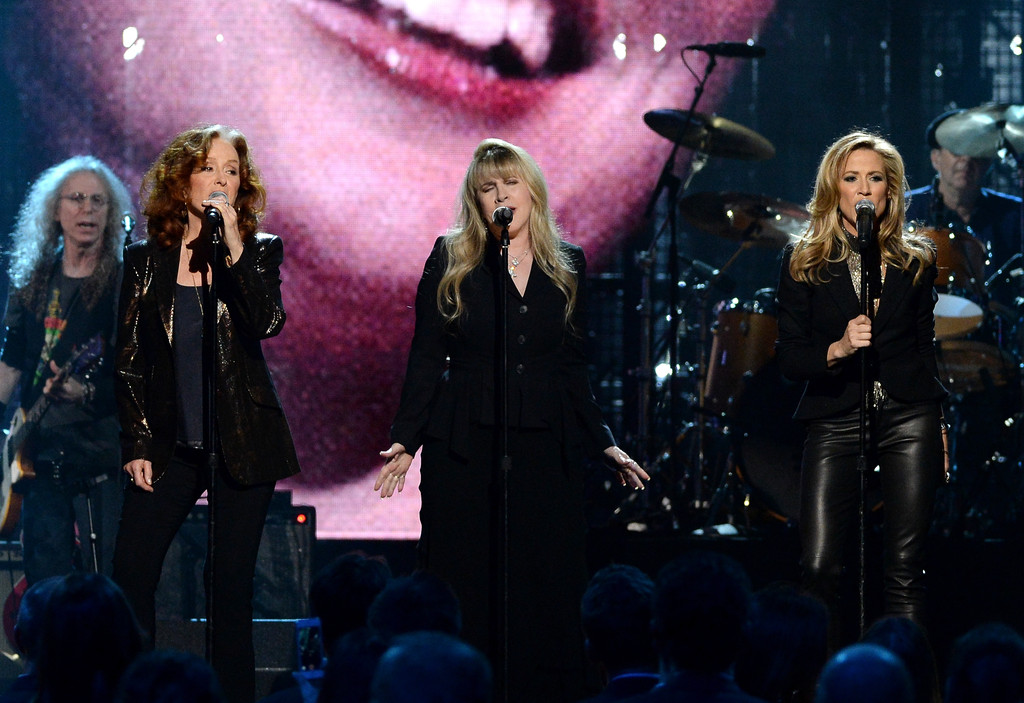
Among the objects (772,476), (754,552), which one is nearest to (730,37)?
(772,476)

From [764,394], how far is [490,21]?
2.67 m

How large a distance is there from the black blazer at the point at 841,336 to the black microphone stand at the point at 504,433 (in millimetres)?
1008

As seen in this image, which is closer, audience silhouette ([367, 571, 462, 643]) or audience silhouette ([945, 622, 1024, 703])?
audience silhouette ([945, 622, 1024, 703])

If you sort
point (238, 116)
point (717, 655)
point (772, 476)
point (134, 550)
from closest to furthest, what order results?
point (717, 655) → point (134, 550) → point (772, 476) → point (238, 116)

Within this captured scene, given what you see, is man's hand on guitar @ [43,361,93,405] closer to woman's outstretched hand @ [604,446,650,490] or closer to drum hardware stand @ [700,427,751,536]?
woman's outstretched hand @ [604,446,650,490]

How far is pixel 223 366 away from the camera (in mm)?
3938

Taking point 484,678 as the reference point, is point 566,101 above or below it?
above

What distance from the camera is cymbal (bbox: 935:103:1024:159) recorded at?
23.6 feet

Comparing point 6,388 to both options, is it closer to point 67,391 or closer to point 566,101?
point 67,391

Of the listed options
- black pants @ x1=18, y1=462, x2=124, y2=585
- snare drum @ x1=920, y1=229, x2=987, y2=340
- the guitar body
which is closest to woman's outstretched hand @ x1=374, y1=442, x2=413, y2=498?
black pants @ x1=18, y1=462, x2=124, y2=585

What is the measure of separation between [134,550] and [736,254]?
4.57 m

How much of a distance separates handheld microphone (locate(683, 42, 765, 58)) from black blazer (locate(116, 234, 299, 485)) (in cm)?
373

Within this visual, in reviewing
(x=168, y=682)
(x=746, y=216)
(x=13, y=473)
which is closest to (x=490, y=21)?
(x=746, y=216)

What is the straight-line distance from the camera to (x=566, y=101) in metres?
7.68
